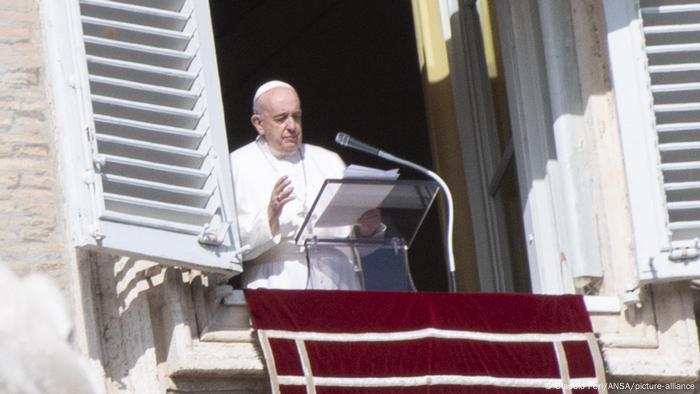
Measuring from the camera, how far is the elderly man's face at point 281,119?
611cm

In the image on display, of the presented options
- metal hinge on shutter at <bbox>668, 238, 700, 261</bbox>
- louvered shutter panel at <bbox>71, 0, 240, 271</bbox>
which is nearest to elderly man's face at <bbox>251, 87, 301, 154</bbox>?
louvered shutter panel at <bbox>71, 0, 240, 271</bbox>

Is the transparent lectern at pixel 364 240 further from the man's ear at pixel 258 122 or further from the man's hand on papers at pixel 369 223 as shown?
the man's ear at pixel 258 122

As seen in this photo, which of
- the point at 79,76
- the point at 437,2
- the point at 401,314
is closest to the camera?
the point at 79,76

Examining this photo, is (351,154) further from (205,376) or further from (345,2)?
(205,376)

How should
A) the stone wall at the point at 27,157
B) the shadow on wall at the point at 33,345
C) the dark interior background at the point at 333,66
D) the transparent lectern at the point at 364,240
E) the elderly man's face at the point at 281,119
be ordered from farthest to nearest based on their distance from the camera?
the dark interior background at the point at 333,66 < the elderly man's face at the point at 281,119 < the transparent lectern at the point at 364,240 < the stone wall at the point at 27,157 < the shadow on wall at the point at 33,345

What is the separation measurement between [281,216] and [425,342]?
74 cm

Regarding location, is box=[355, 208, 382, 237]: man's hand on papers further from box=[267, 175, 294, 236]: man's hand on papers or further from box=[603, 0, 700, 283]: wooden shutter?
box=[603, 0, 700, 283]: wooden shutter

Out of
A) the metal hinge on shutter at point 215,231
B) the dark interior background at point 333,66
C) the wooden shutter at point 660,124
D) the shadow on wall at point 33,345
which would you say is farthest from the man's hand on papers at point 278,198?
the dark interior background at point 333,66

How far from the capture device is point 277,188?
5.30 m

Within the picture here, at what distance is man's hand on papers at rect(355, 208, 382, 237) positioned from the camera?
5.39 m

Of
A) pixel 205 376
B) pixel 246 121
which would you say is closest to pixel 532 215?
pixel 205 376

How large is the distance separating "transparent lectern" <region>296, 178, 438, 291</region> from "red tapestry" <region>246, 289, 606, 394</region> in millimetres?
221

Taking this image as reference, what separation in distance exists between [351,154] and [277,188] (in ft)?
17.4

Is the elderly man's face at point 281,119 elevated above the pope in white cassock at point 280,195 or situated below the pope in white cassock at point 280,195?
above
